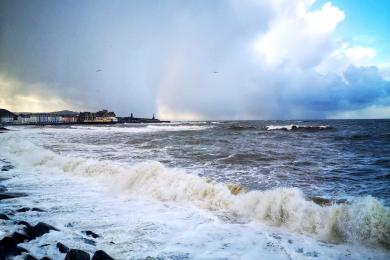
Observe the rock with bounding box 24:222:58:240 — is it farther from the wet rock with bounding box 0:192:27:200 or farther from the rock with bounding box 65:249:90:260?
the wet rock with bounding box 0:192:27:200

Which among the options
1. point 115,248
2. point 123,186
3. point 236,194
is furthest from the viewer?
point 123,186

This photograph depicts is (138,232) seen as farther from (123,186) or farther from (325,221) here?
(123,186)

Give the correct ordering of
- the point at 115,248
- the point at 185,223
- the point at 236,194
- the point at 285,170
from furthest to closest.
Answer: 1. the point at 285,170
2. the point at 236,194
3. the point at 185,223
4. the point at 115,248

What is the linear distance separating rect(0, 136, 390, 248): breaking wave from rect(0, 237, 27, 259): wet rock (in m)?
4.93

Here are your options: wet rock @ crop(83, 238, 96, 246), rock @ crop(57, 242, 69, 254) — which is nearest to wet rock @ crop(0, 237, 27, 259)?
rock @ crop(57, 242, 69, 254)

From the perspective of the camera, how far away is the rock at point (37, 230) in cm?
621

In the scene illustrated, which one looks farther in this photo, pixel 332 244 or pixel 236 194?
pixel 236 194

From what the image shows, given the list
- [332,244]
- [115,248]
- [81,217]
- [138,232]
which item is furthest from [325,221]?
[81,217]

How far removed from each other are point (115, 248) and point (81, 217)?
2397 millimetres

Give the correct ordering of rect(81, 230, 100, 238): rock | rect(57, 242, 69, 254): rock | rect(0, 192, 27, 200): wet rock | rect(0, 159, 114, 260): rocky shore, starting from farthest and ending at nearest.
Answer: rect(0, 192, 27, 200): wet rock, rect(81, 230, 100, 238): rock, rect(57, 242, 69, 254): rock, rect(0, 159, 114, 260): rocky shore

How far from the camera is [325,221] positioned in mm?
7117

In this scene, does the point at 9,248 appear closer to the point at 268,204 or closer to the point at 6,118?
the point at 268,204

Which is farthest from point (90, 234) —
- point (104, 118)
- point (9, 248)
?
point (104, 118)

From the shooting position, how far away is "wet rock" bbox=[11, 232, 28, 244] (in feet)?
19.0
